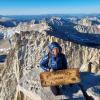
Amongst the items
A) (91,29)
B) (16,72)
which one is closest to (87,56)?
(16,72)

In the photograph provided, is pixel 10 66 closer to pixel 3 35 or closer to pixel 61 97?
pixel 61 97

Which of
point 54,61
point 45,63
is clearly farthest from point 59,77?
point 45,63

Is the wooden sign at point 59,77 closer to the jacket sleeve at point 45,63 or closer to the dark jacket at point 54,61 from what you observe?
the dark jacket at point 54,61

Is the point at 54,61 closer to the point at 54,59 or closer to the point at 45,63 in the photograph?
the point at 54,59

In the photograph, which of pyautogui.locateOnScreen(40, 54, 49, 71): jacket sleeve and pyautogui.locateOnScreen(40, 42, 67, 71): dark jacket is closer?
pyautogui.locateOnScreen(40, 42, 67, 71): dark jacket

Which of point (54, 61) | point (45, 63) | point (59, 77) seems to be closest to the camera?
point (59, 77)

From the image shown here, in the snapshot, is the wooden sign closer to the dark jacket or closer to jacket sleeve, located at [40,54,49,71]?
the dark jacket

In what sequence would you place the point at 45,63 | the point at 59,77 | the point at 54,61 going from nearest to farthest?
the point at 59,77
the point at 54,61
the point at 45,63

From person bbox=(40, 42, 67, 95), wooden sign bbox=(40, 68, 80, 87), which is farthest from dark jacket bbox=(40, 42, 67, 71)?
wooden sign bbox=(40, 68, 80, 87)
